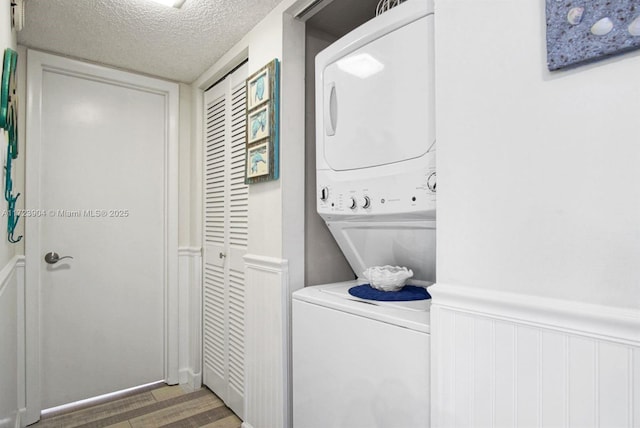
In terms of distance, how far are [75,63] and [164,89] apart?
1.77 feet

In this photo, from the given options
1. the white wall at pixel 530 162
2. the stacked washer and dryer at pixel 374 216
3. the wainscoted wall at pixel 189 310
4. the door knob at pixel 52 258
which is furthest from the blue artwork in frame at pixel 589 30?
the door knob at pixel 52 258

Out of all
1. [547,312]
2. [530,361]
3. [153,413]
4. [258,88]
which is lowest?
[153,413]

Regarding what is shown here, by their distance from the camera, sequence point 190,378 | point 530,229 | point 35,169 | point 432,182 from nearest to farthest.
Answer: point 530,229
point 432,182
point 35,169
point 190,378

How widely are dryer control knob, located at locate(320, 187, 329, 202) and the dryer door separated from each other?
0.10m

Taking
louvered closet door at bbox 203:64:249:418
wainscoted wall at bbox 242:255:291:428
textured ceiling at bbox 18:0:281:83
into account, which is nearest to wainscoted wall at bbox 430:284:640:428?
wainscoted wall at bbox 242:255:291:428

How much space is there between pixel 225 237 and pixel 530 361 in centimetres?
192

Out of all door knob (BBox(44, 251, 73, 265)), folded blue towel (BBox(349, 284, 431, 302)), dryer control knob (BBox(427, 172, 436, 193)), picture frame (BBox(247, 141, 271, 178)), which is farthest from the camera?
door knob (BBox(44, 251, 73, 265))

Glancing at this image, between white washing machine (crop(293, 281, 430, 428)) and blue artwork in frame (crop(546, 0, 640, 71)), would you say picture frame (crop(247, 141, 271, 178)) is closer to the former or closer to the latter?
white washing machine (crop(293, 281, 430, 428))

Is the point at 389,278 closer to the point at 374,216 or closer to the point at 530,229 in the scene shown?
the point at 374,216

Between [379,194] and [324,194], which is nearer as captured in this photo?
[379,194]

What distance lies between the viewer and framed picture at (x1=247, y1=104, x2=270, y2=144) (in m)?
1.81

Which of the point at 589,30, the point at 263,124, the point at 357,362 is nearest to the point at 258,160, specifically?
the point at 263,124

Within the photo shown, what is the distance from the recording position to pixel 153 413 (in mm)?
2287

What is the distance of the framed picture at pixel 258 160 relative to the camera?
1.79m
